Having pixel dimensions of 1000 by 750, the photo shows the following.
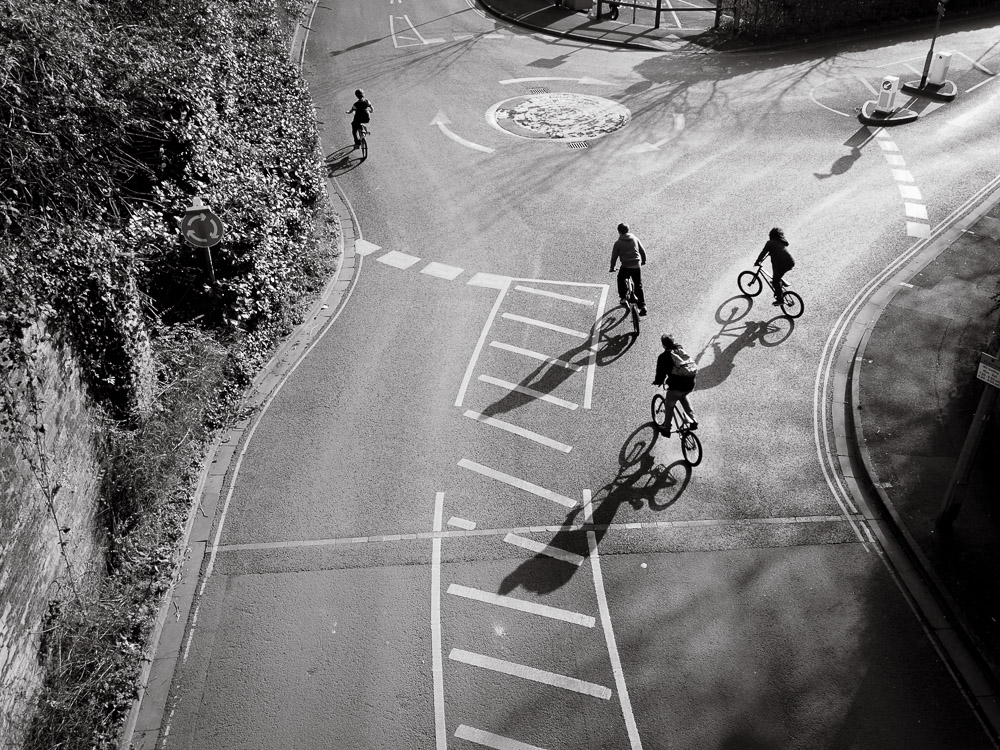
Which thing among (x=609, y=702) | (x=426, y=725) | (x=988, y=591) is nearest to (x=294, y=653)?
(x=426, y=725)

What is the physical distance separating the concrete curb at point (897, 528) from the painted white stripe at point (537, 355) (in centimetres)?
421

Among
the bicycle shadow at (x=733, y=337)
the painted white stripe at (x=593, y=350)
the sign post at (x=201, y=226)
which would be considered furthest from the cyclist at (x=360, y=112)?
the bicycle shadow at (x=733, y=337)

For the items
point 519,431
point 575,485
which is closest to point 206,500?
point 519,431

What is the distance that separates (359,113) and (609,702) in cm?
1623

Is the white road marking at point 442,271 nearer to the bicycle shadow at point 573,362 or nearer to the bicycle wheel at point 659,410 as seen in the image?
the bicycle shadow at point 573,362

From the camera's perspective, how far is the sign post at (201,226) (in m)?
12.3

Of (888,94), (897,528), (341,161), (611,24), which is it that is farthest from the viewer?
(611,24)

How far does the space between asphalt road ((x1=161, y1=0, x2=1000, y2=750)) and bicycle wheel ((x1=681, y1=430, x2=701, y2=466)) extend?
213 mm

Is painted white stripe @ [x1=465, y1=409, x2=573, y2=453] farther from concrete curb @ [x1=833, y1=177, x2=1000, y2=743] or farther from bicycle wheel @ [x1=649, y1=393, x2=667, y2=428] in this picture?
concrete curb @ [x1=833, y1=177, x2=1000, y2=743]

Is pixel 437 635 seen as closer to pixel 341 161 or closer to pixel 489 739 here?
pixel 489 739

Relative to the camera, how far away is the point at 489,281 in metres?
15.8

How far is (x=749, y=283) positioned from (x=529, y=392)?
5058 millimetres

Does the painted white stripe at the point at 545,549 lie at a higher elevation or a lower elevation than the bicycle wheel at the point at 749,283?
lower

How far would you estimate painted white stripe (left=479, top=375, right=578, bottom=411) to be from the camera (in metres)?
12.7
